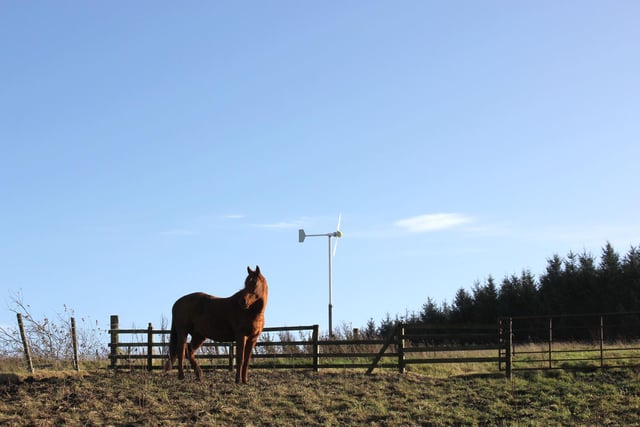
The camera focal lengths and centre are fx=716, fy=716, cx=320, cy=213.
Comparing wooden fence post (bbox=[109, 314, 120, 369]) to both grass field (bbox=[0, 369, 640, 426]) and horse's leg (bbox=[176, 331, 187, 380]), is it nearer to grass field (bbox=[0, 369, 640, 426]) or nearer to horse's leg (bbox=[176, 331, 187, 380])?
grass field (bbox=[0, 369, 640, 426])

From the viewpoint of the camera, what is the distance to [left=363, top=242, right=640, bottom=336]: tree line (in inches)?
1576

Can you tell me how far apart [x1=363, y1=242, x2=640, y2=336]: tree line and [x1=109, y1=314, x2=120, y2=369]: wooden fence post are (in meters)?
18.8

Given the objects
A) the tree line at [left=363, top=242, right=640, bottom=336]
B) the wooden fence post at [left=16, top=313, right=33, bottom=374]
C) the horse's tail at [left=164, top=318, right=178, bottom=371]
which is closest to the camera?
the horse's tail at [left=164, top=318, right=178, bottom=371]

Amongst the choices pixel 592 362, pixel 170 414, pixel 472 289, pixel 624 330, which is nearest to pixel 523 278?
pixel 472 289

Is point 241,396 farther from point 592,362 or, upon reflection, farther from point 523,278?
point 523,278

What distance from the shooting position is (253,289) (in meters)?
14.7

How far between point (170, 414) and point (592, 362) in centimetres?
1258

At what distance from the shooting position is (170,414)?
12.9 meters

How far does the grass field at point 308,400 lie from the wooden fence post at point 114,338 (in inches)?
151

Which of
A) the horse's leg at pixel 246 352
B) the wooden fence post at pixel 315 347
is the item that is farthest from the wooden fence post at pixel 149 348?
the horse's leg at pixel 246 352

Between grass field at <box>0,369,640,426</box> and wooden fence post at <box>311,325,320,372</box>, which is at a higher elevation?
wooden fence post at <box>311,325,320,372</box>

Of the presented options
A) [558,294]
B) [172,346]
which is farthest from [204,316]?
[558,294]

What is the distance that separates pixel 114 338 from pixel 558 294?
1149 inches

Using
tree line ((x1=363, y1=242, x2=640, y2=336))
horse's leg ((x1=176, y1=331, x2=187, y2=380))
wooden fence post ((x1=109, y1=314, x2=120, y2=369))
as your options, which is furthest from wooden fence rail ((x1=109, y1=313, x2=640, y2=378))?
tree line ((x1=363, y1=242, x2=640, y2=336))
